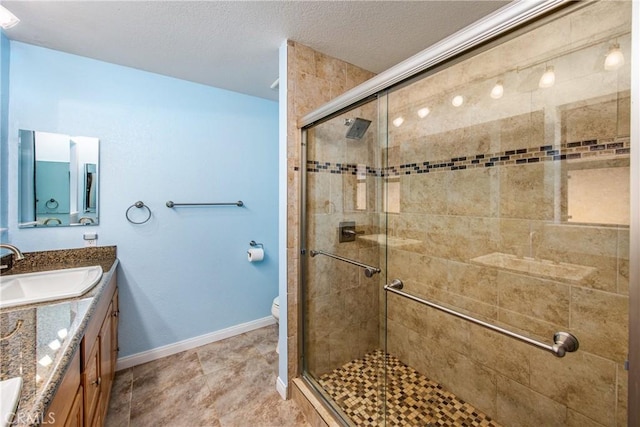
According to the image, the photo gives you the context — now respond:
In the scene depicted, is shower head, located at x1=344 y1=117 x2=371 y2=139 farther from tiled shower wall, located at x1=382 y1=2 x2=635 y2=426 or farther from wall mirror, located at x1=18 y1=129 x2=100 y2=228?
wall mirror, located at x1=18 y1=129 x2=100 y2=228

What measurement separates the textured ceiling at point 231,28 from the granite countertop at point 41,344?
1.46m

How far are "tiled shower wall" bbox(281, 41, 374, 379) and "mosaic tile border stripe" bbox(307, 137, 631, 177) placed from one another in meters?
0.15

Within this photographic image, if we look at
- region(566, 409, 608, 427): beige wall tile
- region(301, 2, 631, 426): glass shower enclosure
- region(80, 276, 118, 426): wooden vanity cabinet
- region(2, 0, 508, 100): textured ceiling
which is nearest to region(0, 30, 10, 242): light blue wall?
region(2, 0, 508, 100): textured ceiling

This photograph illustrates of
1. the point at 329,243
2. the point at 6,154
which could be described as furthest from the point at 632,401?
the point at 6,154

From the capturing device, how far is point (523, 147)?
4.49 ft

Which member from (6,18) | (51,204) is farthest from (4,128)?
(6,18)

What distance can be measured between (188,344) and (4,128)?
6.29ft

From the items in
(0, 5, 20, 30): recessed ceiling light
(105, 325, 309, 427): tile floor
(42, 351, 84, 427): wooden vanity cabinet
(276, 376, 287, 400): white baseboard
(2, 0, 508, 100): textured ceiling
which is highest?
(2, 0, 508, 100): textured ceiling

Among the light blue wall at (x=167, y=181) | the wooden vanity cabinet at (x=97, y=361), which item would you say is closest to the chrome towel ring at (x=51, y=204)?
the light blue wall at (x=167, y=181)

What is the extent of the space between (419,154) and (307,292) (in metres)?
1.25

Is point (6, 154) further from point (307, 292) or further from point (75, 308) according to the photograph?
point (307, 292)

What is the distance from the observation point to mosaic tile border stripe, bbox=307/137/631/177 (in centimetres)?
110

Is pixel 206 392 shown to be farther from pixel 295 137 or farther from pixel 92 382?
pixel 295 137

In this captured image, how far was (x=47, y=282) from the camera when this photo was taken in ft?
4.82
